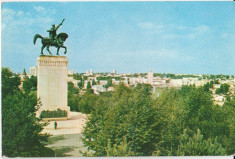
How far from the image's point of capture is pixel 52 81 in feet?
47.4

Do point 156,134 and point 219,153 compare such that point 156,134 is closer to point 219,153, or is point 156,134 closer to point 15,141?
point 219,153

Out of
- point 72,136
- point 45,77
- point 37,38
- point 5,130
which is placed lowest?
point 72,136

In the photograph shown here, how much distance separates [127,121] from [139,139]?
0.79 m

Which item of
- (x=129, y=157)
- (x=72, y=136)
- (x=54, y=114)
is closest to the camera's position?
(x=129, y=157)

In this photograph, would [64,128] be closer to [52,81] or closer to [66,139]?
[66,139]

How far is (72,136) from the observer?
1176 centimetres

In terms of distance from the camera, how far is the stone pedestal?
1416 cm

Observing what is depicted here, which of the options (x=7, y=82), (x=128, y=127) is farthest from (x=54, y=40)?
(x=128, y=127)

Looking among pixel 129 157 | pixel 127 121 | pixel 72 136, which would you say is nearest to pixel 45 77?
pixel 72 136

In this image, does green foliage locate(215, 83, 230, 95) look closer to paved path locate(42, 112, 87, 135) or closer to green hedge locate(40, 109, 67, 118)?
paved path locate(42, 112, 87, 135)

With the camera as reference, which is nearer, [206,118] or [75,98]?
[206,118]

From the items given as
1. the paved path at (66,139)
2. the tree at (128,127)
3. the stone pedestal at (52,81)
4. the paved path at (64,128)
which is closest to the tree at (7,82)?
the stone pedestal at (52,81)

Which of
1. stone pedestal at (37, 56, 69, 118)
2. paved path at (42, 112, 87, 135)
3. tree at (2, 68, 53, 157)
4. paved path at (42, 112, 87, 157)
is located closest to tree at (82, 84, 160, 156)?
paved path at (42, 112, 87, 157)

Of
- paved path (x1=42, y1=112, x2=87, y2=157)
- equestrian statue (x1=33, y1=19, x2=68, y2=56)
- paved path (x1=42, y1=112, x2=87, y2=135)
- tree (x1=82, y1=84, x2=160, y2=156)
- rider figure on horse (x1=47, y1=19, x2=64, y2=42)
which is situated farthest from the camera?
equestrian statue (x1=33, y1=19, x2=68, y2=56)
